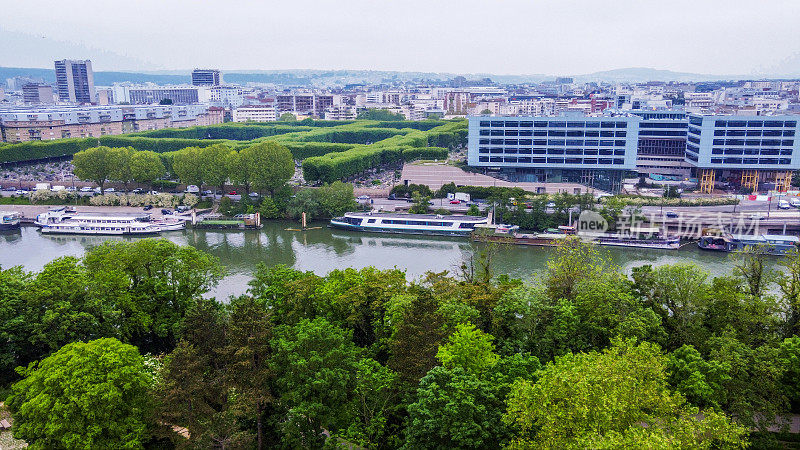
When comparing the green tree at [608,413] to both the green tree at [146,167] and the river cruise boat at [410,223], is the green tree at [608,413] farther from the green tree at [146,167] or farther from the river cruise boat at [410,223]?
the green tree at [146,167]

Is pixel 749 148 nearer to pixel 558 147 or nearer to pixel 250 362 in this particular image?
pixel 558 147

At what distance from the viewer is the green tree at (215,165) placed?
33.1 metres

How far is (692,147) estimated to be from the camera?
37.1 m

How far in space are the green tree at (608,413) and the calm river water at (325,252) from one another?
39.2 feet

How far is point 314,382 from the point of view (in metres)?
9.42

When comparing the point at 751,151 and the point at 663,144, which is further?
the point at 663,144

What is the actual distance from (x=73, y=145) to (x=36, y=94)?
58485 millimetres

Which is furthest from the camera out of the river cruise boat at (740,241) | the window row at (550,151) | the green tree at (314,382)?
the window row at (550,151)

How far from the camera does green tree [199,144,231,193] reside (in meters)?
33.1

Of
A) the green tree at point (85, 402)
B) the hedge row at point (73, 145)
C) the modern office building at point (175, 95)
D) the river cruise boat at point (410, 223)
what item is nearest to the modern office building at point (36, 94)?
the modern office building at point (175, 95)

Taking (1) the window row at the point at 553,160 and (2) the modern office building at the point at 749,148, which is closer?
(2) the modern office building at the point at 749,148

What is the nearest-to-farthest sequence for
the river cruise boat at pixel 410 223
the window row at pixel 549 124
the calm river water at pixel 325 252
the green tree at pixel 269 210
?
the calm river water at pixel 325 252 → the river cruise boat at pixel 410 223 → the green tree at pixel 269 210 → the window row at pixel 549 124

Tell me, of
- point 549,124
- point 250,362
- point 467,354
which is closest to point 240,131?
point 549,124

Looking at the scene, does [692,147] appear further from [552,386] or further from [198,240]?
[552,386]
